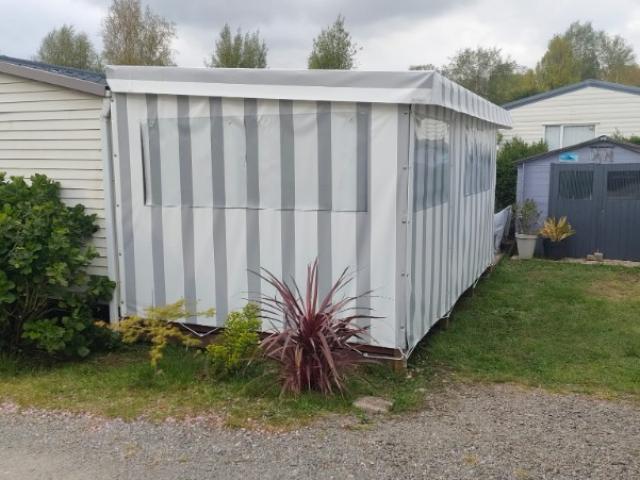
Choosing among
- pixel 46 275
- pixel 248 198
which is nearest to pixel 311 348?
pixel 248 198

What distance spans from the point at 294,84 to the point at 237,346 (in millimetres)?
1990

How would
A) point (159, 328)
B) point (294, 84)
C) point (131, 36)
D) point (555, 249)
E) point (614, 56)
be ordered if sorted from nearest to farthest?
point (294, 84), point (159, 328), point (555, 249), point (131, 36), point (614, 56)

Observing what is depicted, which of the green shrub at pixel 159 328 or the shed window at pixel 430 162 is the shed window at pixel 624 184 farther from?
the green shrub at pixel 159 328

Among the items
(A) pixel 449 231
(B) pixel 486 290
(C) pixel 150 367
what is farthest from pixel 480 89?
(C) pixel 150 367

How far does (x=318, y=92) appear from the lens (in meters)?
4.57

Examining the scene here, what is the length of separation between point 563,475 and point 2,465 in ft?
9.78

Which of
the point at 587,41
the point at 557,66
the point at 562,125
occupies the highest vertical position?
the point at 587,41

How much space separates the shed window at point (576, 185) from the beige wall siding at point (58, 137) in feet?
26.9

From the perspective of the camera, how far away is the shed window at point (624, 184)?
10211 mm

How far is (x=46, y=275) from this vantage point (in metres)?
4.68

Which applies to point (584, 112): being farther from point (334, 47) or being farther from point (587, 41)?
point (587, 41)

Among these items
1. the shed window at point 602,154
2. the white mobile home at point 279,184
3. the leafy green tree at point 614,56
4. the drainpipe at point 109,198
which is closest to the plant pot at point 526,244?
the shed window at point 602,154

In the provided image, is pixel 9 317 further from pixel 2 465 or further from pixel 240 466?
pixel 240 466

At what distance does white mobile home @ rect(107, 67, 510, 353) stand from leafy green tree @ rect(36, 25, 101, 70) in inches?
821
